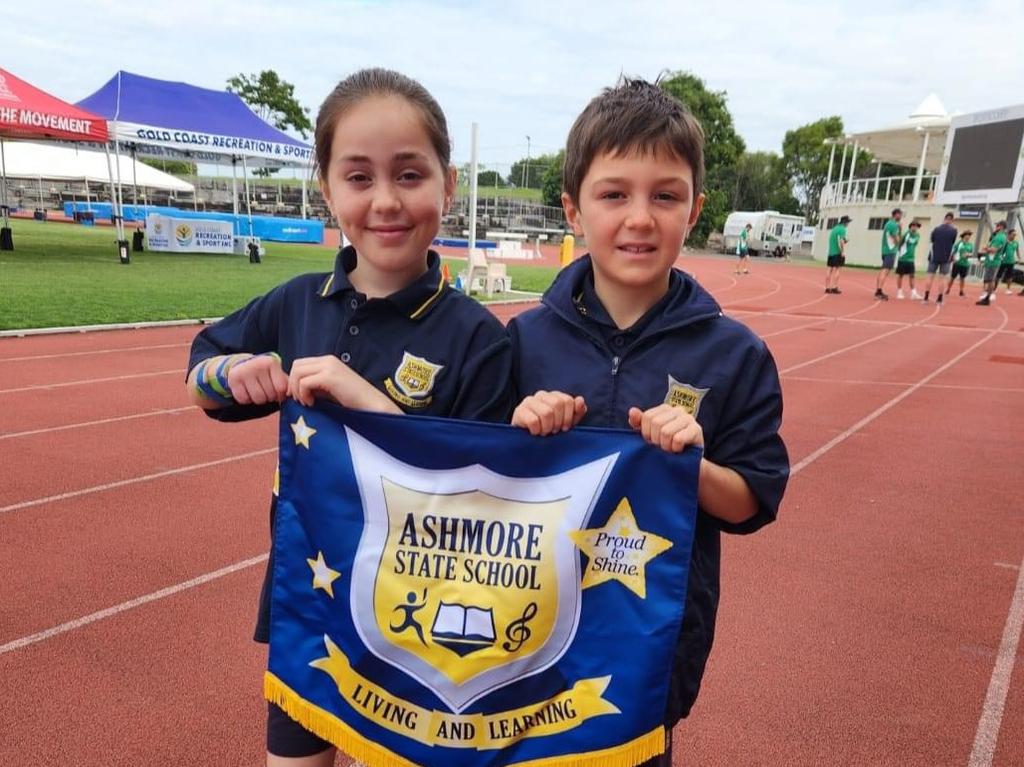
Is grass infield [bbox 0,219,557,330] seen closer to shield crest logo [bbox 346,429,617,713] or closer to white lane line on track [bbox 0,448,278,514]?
white lane line on track [bbox 0,448,278,514]

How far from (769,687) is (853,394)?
6.04m

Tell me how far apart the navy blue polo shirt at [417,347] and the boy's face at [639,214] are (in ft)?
1.01

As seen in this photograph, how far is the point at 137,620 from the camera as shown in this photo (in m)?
3.06

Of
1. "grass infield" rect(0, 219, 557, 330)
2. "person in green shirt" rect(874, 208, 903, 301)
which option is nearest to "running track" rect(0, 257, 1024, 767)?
"grass infield" rect(0, 219, 557, 330)

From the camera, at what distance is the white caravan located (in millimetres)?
47469

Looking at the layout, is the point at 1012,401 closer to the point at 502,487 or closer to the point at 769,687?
the point at 769,687

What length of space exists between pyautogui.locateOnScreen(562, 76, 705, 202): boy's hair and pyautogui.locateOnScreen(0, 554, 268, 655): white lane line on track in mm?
2670

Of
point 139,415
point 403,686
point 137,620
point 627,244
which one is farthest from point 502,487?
point 139,415

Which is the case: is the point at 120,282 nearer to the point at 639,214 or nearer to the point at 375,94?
the point at 375,94

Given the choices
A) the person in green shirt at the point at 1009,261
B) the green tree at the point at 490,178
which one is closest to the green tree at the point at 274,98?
the green tree at the point at 490,178

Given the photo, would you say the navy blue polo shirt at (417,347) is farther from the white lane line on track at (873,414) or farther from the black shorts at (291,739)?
the white lane line on track at (873,414)

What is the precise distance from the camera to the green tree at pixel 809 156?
199 ft

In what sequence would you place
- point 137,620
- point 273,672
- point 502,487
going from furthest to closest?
point 137,620 → point 273,672 → point 502,487

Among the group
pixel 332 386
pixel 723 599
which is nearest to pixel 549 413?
pixel 332 386
